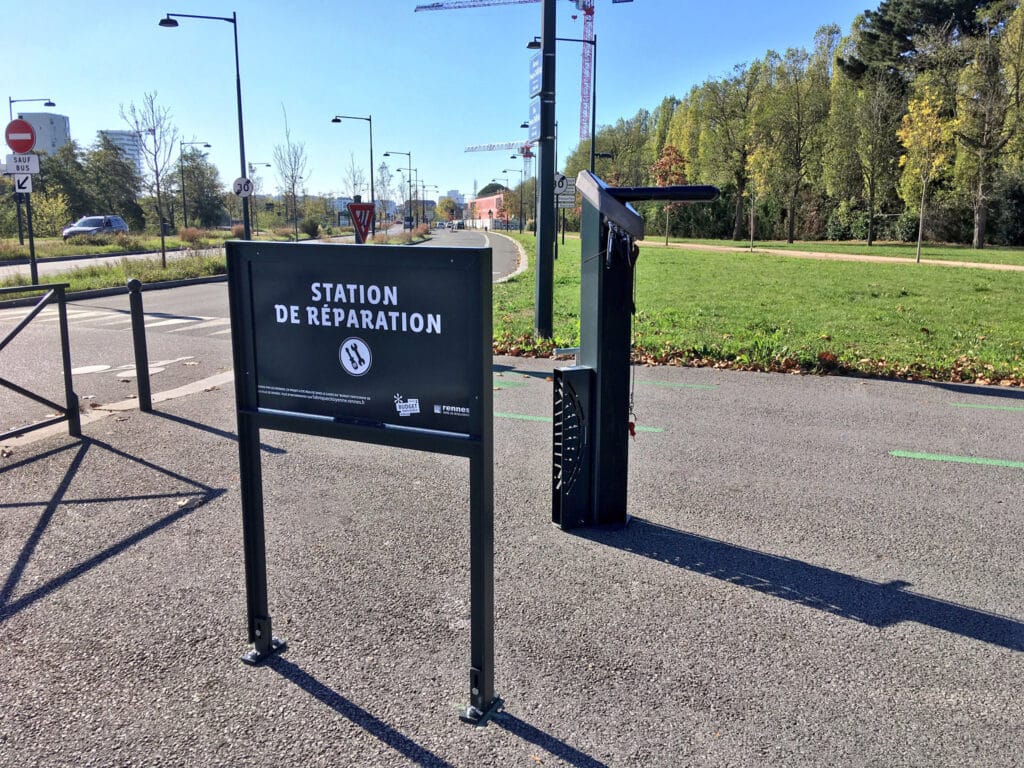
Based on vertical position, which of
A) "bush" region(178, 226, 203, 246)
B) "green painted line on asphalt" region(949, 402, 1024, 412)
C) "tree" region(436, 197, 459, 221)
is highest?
"tree" region(436, 197, 459, 221)

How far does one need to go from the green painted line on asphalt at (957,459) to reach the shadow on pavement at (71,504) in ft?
15.4

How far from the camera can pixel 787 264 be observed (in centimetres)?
2620

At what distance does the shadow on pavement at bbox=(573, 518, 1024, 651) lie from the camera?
10.9 ft

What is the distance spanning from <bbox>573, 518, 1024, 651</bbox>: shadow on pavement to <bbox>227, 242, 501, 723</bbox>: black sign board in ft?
5.05

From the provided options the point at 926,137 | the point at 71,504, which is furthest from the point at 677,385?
the point at 926,137

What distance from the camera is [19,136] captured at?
14.6 metres

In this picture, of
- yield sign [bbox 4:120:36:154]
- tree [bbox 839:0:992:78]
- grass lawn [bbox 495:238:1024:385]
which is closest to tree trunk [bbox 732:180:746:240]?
tree [bbox 839:0:992:78]

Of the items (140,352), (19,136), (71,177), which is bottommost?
(140,352)

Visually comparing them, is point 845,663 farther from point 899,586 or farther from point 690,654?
point 899,586

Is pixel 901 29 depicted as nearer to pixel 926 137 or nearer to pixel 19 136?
pixel 926 137

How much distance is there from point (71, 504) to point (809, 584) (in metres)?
4.14

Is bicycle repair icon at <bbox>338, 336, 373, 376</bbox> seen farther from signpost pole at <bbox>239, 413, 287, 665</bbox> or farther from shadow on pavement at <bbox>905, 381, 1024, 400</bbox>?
shadow on pavement at <bbox>905, 381, 1024, 400</bbox>

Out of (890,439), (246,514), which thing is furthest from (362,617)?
(890,439)

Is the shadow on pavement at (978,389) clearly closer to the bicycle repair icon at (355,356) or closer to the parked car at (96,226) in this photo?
the bicycle repair icon at (355,356)
